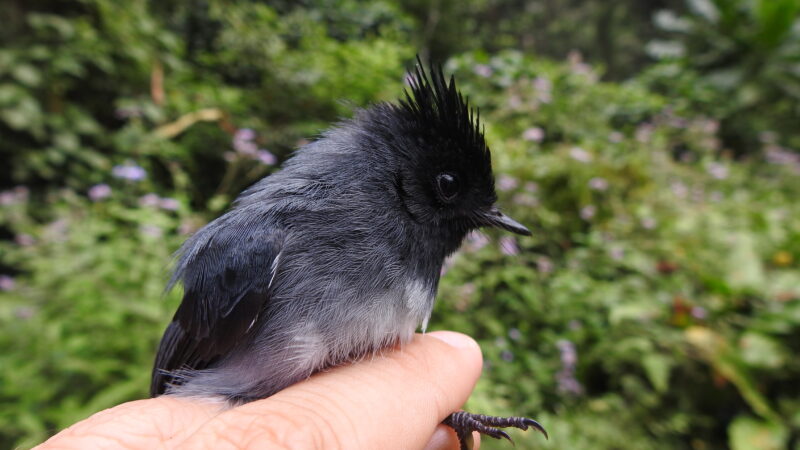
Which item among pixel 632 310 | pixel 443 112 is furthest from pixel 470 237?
pixel 632 310

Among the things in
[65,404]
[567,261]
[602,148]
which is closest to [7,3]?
[65,404]

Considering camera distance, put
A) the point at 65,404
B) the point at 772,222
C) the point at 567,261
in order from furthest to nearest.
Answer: the point at 772,222 < the point at 567,261 < the point at 65,404

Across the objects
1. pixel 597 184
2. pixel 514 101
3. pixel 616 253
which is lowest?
pixel 616 253

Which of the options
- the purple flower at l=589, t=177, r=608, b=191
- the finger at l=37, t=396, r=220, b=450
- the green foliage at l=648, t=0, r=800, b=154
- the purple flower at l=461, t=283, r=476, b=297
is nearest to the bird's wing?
the finger at l=37, t=396, r=220, b=450

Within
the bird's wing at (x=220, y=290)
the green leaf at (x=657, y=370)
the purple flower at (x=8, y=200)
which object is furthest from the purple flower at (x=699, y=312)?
the purple flower at (x=8, y=200)

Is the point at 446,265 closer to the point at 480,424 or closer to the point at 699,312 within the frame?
the point at 480,424

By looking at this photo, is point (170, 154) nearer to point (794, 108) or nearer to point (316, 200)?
point (316, 200)
